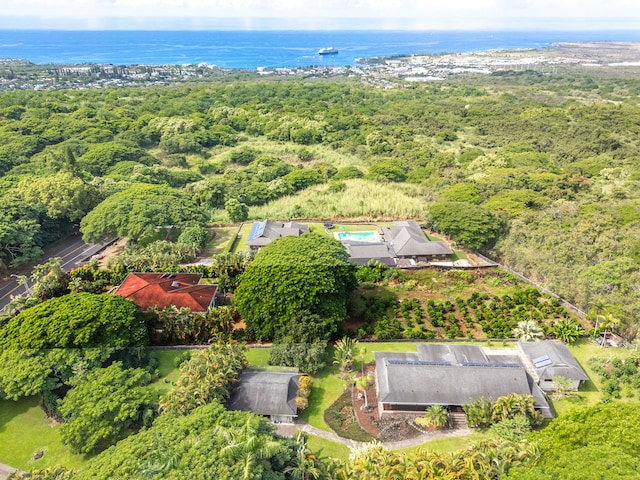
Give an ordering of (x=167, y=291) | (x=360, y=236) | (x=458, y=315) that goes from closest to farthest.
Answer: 1. (x=167, y=291)
2. (x=458, y=315)
3. (x=360, y=236)

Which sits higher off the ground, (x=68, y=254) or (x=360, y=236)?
(x=360, y=236)

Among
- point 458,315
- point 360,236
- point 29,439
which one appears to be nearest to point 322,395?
point 458,315

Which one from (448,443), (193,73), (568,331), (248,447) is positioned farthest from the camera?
(193,73)

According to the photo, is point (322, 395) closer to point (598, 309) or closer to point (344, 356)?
point (344, 356)

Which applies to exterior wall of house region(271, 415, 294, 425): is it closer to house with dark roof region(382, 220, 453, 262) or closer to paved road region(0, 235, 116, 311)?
house with dark roof region(382, 220, 453, 262)

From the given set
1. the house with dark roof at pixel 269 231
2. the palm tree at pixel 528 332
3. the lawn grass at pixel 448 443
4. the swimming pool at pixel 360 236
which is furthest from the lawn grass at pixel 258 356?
the swimming pool at pixel 360 236

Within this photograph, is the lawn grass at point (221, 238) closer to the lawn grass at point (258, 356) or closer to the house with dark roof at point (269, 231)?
the house with dark roof at point (269, 231)

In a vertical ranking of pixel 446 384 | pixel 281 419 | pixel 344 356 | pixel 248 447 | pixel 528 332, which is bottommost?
pixel 281 419
